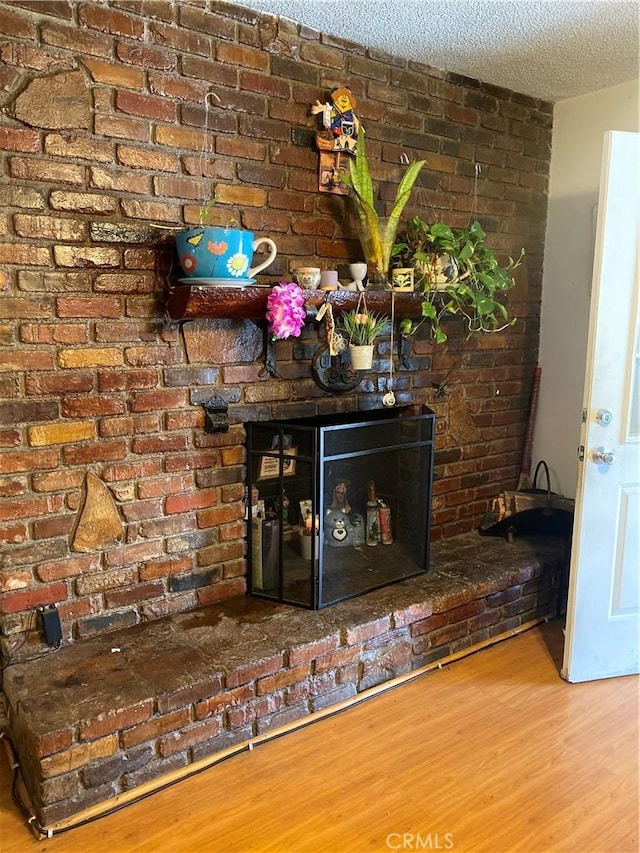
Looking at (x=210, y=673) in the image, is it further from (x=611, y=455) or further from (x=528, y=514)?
(x=528, y=514)

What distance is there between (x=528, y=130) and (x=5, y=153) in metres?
2.32

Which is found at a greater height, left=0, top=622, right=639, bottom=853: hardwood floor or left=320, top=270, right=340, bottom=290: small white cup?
left=320, top=270, right=340, bottom=290: small white cup

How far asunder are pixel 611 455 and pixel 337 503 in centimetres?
100

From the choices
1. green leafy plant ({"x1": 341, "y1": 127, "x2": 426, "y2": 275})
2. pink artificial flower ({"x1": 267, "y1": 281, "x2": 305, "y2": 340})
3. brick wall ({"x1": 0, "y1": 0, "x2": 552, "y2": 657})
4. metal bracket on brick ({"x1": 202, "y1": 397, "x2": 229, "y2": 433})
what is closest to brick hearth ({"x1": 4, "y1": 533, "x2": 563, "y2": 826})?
brick wall ({"x1": 0, "y1": 0, "x2": 552, "y2": 657})

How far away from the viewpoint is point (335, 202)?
2445mm

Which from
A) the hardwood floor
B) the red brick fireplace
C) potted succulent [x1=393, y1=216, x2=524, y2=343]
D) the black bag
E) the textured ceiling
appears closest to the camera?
the hardwood floor

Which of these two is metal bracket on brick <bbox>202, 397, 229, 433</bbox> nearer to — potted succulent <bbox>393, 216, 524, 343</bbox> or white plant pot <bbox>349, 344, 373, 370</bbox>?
white plant pot <bbox>349, 344, 373, 370</bbox>

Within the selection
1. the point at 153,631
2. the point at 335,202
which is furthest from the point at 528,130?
the point at 153,631

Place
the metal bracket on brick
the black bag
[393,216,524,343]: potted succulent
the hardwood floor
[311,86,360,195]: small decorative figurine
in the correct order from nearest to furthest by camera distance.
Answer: the hardwood floor < the metal bracket on brick < [311,86,360,195]: small decorative figurine < [393,216,524,343]: potted succulent < the black bag

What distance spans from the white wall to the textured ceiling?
0.20 meters

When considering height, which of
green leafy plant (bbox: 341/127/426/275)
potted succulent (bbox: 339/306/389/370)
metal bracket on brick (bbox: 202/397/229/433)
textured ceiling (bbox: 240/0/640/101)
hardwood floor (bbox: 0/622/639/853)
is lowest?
hardwood floor (bbox: 0/622/639/853)

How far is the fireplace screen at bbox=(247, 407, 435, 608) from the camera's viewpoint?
2260mm

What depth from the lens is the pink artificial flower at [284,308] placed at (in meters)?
2.04

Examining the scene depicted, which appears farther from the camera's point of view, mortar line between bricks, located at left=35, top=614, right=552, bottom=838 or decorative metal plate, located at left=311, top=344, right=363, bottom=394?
decorative metal plate, located at left=311, top=344, right=363, bottom=394
